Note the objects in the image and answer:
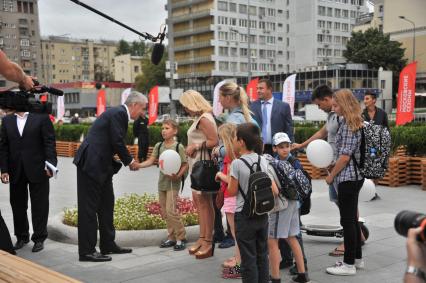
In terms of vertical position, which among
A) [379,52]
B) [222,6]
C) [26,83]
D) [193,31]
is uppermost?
[222,6]

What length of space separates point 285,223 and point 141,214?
2658 millimetres

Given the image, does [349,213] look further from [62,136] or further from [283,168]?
[62,136]

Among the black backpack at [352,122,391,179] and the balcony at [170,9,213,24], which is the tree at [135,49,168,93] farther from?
the black backpack at [352,122,391,179]

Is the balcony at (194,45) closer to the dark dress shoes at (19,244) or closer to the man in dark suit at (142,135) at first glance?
the man in dark suit at (142,135)

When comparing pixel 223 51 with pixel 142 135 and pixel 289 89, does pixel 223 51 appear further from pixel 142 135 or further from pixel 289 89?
pixel 142 135

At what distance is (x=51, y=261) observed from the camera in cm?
562

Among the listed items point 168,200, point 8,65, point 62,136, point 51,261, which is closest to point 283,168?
point 168,200

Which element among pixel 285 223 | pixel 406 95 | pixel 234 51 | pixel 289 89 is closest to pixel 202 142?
pixel 285 223

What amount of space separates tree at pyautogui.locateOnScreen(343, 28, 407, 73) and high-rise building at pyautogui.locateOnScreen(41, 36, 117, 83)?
3164 inches

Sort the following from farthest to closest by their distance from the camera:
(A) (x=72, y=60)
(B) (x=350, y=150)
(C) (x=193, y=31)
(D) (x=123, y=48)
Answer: (A) (x=72, y=60), (D) (x=123, y=48), (C) (x=193, y=31), (B) (x=350, y=150)

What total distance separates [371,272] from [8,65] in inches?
151

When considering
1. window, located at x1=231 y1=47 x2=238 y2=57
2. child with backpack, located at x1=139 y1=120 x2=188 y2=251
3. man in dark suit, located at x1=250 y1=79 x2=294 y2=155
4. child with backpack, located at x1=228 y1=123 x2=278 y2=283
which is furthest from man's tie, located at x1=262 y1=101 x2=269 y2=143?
window, located at x1=231 y1=47 x2=238 y2=57

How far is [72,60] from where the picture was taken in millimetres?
139000

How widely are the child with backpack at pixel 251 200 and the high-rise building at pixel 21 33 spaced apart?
12220cm
